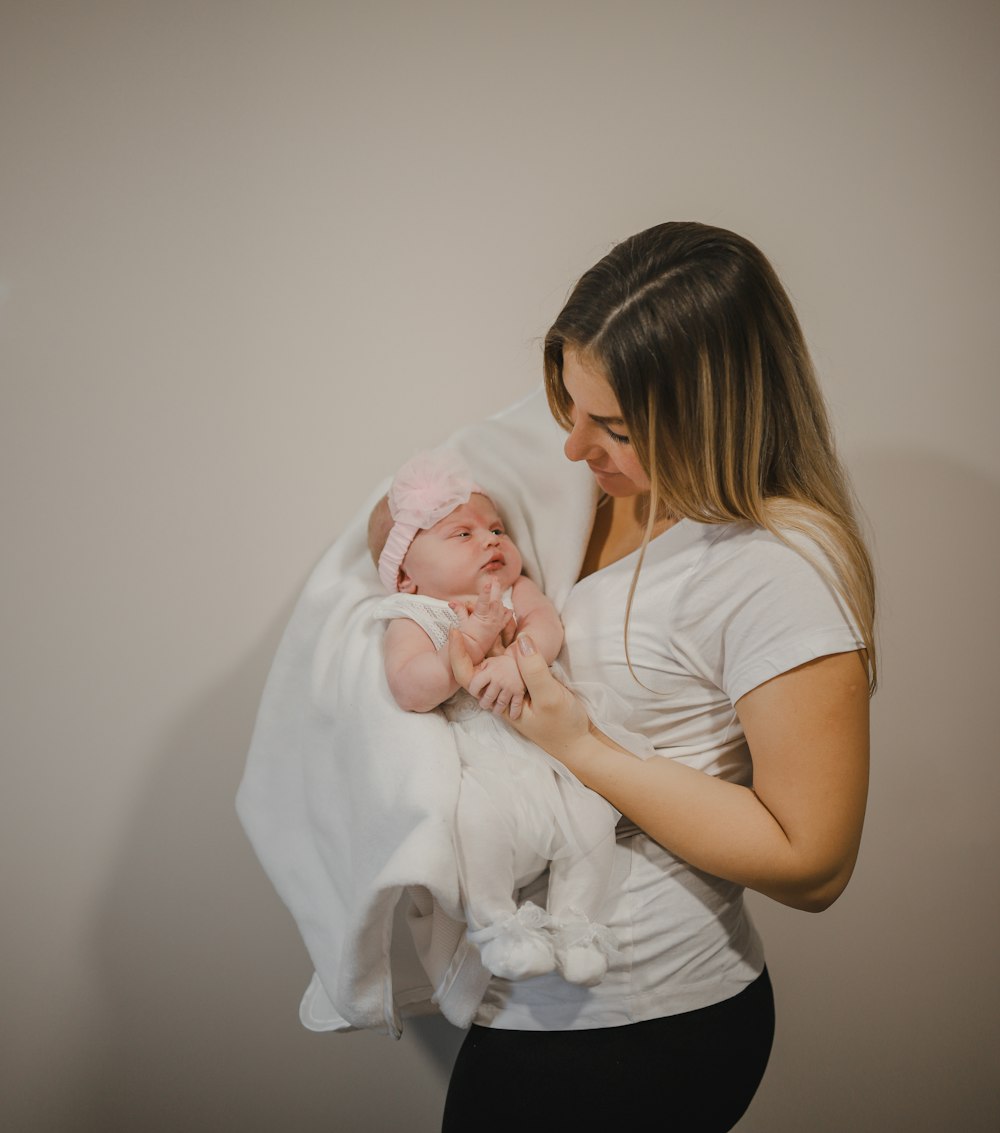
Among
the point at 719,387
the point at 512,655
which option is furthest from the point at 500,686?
the point at 719,387

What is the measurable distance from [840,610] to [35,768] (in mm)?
1366

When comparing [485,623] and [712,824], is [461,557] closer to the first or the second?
[485,623]

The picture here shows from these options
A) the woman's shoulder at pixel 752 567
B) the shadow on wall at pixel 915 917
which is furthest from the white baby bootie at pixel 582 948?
the shadow on wall at pixel 915 917

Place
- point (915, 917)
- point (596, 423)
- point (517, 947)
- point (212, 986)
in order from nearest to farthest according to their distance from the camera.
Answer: point (517, 947), point (596, 423), point (212, 986), point (915, 917)

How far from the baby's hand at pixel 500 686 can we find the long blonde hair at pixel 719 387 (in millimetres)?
193

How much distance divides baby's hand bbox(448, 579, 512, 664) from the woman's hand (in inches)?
1.1

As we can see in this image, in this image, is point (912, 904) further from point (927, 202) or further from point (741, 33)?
point (741, 33)

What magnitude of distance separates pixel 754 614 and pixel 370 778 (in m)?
0.53

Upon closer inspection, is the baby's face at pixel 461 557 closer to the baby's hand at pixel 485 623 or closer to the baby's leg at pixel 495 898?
the baby's hand at pixel 485 623

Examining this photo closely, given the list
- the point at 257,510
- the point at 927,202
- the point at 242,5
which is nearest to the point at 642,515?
the point at 257,510

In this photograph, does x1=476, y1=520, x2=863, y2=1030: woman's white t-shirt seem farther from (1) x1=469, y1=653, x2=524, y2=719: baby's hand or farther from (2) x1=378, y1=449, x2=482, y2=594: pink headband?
(2) x1=378, y1=449, x2=482, y2=594: pink headband

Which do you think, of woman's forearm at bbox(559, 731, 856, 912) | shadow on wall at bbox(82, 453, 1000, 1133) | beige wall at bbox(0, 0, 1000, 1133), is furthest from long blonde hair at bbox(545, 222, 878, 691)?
shadow on wall at bbox(82, 453, 1000, 1133)

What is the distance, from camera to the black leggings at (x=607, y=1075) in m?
1.16

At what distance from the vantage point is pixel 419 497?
133 cm
